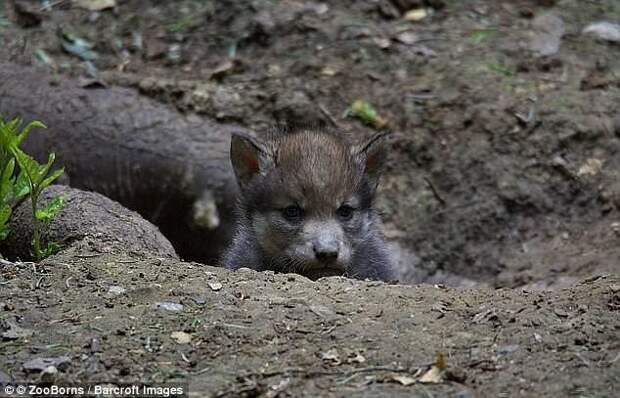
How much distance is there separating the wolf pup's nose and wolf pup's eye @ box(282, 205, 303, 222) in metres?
0.32

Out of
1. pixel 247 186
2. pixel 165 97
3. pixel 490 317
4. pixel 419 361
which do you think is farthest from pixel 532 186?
pixel 419 361

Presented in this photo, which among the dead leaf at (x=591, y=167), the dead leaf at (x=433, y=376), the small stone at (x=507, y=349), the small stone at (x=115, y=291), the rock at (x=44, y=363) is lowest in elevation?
the dead leaf at (x=591, y=167)

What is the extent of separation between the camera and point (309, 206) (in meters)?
5.85

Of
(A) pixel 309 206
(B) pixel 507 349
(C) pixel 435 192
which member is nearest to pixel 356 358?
(B) pixel 507 349

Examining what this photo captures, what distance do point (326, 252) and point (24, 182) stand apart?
1.67 meters

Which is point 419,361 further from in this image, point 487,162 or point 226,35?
point 226,35

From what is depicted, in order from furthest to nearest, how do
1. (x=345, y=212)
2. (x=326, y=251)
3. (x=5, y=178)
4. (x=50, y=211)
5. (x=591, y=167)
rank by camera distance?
(x=591, y=167)
(x=345, y=212)
(x=326, y=251)
(x=50, y=211)
(x=5, y=178)

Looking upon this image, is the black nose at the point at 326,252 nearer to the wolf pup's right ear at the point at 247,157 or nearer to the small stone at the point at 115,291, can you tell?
the wolf pup's right ear at the point at 247,157

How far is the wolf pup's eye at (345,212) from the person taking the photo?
598 cm

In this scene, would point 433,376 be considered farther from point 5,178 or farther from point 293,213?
point 293,213

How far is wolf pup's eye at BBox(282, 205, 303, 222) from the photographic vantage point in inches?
232

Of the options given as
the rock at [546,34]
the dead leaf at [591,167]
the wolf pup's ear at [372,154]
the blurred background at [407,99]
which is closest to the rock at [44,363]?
the wolf pup's ear at [372,154]

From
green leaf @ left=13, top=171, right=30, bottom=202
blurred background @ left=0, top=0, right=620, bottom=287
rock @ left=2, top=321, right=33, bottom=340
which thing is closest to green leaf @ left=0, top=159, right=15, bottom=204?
green leaf @ left=13, top=171, right=30, bottom=202

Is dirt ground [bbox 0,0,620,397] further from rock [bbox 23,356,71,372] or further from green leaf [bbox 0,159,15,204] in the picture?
green leaf [bbox 0,159,15,204]
